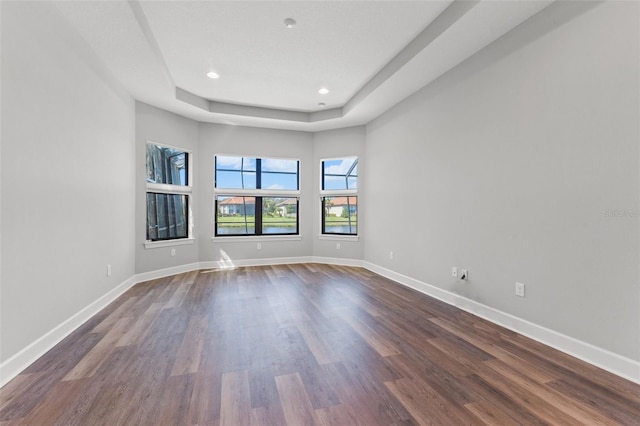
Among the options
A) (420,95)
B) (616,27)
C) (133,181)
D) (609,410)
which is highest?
(420,95)

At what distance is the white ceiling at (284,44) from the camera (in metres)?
2.52

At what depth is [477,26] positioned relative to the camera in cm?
259

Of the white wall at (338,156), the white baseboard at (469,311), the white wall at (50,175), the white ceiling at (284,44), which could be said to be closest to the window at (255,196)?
the white wall at (338,156)

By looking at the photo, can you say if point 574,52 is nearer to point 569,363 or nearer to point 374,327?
point 569,363

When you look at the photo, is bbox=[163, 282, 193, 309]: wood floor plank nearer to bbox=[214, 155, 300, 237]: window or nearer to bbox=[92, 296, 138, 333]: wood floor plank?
bbox=[92, 296, 138, 333]: wood floor plank

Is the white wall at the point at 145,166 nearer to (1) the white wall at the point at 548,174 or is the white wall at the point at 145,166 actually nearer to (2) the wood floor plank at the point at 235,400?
(2) the wood floor plank at the point at 235,400

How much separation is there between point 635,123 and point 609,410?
180 cm

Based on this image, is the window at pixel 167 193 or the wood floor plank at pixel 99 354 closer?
the wood floor plank at pixel 99 354

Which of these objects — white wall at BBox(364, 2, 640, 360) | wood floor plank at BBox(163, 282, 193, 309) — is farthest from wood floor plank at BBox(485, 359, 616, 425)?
wood floor plank at BBox(163, 282, 193, 309)

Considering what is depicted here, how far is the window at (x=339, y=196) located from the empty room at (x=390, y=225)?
122cm

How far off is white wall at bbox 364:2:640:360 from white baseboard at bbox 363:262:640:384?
0.19 feet

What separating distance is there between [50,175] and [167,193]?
2.57 meters

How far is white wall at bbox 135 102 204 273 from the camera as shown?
14.3ft

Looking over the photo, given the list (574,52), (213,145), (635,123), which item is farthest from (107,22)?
(635,123)
